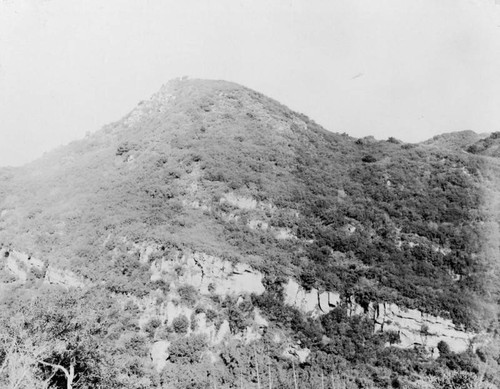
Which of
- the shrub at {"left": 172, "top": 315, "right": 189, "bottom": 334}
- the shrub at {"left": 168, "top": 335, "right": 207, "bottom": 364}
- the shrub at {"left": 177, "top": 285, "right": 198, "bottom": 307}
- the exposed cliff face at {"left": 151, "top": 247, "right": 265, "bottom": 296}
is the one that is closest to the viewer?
the shrub at {"left": 168, "top": 335, "right": 207, "bottom": 364}

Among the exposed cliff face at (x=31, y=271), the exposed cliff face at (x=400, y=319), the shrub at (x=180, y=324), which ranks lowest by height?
the exposed cliff face at (x=400, y=319)

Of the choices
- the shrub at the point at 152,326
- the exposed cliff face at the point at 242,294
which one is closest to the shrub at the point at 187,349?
the exposed cliff face at the point at 242,294

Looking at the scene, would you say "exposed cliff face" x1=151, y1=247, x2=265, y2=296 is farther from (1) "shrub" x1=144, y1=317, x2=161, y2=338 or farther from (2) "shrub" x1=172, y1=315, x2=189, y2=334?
(1) "shrub" x1=144, y1=317, x2=161, y2=338

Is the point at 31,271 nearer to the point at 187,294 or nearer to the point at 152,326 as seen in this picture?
the point at 152,326

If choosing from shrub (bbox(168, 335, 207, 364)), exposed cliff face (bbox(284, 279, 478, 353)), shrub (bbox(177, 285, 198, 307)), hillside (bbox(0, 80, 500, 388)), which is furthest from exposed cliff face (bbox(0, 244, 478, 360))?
shrub (bbox(168, 335, 207, 364))

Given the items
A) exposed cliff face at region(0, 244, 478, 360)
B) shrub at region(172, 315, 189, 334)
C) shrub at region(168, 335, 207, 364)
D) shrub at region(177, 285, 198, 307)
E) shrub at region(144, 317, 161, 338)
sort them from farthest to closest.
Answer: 1. shrub at region(177, 285, 198, 307)
2. exposed cliff face at region(0, 244, 478, 360)
3. shrub at region(172, 315, 189, 334)
4. shrub at region(144, 317, 161, 338)
5. shrub at region(168, 335, 207, 364)

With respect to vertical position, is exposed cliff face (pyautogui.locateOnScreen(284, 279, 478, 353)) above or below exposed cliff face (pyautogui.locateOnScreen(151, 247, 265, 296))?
below

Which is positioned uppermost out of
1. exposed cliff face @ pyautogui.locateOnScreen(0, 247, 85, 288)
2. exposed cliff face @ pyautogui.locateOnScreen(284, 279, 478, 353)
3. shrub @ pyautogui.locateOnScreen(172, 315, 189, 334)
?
exposed cliff face @ pyautogui.locateOnScreen(0, 247, 85, 288)

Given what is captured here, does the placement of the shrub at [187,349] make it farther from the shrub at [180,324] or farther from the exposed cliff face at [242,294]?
the exposed cliff face at [242,294]

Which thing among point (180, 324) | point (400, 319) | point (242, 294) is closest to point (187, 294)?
point (180, 324)
